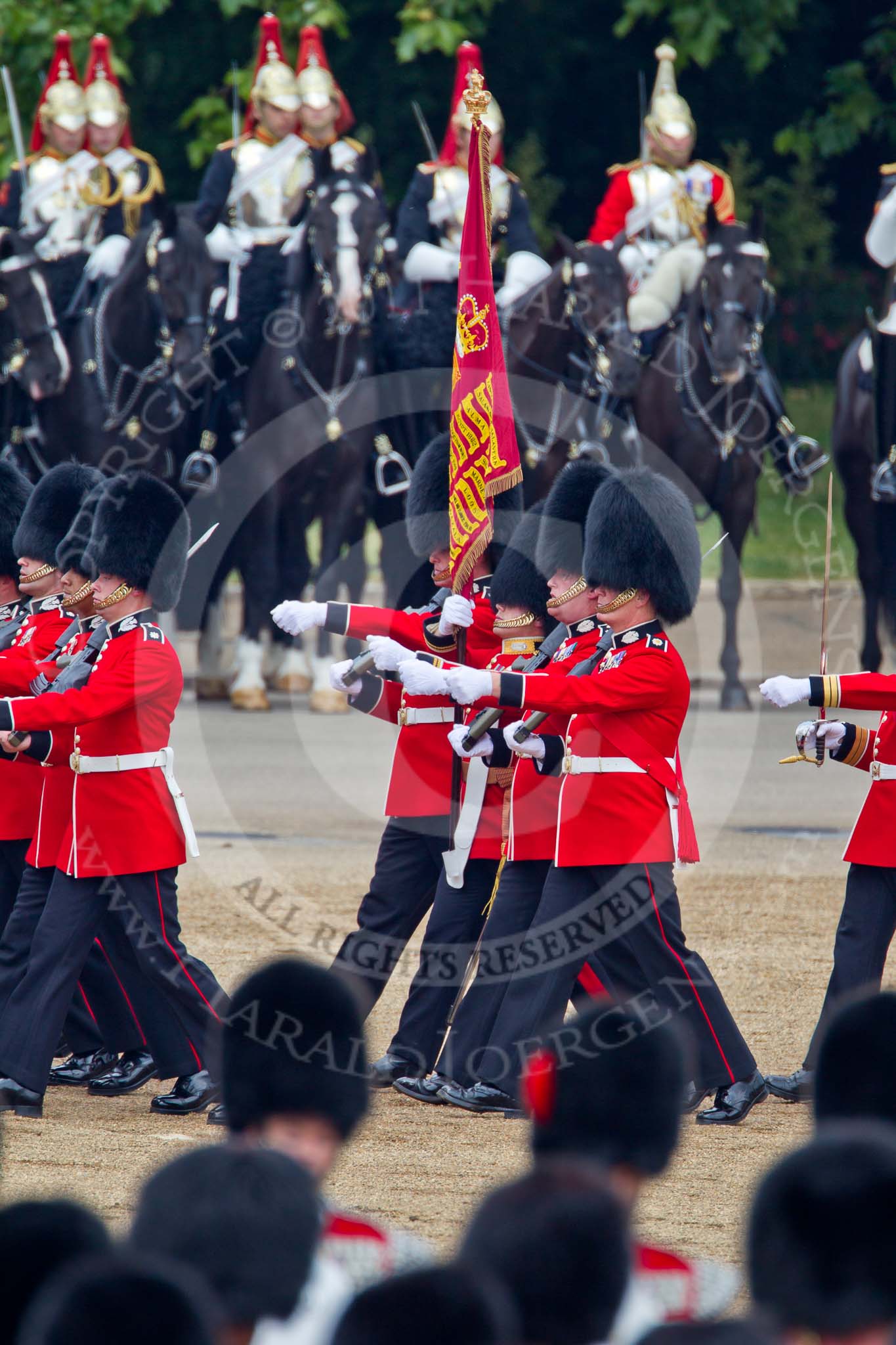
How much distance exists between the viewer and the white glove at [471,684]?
4605 mm

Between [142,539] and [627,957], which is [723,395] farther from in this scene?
[627,957]

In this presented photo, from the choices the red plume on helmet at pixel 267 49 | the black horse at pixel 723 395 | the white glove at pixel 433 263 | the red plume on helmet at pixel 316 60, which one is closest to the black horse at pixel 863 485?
the black horse at pixel 723 395

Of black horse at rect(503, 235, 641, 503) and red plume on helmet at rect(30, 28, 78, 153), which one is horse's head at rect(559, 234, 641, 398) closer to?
black horse at rect(503, 235, 641, 503)

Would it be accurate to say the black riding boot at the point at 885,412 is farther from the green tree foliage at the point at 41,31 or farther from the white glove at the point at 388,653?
the green tree foliage at the point at 41,31

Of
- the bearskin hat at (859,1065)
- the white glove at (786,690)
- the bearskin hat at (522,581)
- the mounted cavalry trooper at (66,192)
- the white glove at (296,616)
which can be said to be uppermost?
the mounted cavalry trooper at (66,192)

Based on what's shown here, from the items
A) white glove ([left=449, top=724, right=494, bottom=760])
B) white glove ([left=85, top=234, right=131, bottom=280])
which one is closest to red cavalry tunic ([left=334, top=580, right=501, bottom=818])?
white glove ([left=449, top=724, right=494, bottom=760])

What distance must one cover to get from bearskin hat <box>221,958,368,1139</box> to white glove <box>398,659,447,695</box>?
60.3 inches

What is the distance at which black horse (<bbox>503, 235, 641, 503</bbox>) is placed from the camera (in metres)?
11.7

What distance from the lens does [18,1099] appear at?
15.8ft

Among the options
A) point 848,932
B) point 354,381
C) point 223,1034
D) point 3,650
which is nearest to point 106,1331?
point 223,1034

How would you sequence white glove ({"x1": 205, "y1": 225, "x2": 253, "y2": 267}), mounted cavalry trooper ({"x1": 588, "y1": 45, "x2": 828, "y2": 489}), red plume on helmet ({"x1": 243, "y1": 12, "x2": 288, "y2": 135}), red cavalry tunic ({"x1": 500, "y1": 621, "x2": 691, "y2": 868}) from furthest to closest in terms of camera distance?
red plume on helmet ({"x1": 243, "y1": 12, "x2": 288, "y2": 135}) < mounted cavalry trooper ({"x1": 588, "y1": 45, "x2": 828, "y2": 489}) < white glove ({"x1": 205, "y1": 225, "x2": 253, "y2": 267}) < red cavalry tunic ({"x1": 500, "y1": 621, "x2": 691, "y2": 868})

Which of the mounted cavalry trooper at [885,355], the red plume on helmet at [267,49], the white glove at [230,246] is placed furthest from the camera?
the red plume on helmet at [267,49]

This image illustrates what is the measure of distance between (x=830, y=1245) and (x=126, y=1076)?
3.19m

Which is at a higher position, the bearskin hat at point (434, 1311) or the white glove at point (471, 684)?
the white glove at point (471, 684)
